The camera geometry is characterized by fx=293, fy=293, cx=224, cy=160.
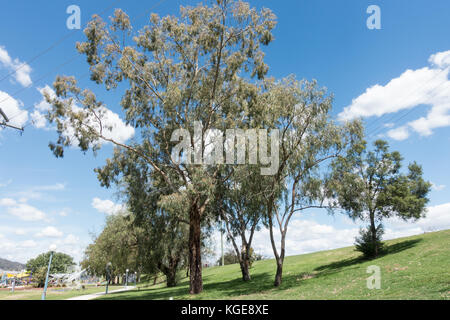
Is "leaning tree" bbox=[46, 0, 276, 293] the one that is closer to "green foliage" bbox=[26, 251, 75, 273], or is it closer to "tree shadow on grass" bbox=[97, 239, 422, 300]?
"tree shadow on grass" bbox=[97, 239, 422, 300]

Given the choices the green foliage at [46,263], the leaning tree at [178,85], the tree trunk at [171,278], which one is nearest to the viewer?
the leaning tree at [178,85]

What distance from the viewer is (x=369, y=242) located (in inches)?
942

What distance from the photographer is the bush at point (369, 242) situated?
77.7 ft

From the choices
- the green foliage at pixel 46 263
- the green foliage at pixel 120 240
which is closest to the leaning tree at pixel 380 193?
the green foliage at pixel 120 240

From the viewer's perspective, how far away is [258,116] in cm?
1919

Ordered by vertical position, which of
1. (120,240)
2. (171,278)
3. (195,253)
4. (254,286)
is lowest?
(171,278)

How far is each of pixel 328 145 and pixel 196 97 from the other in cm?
956

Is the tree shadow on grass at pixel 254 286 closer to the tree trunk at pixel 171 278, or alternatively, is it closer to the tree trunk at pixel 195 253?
the tree trunk at pixel 195 253

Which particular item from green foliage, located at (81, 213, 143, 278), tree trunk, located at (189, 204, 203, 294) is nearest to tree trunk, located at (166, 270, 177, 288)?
green foliage, located at (81, 213, 143, 278)

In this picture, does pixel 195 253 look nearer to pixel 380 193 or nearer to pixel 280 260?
pixel 280 260

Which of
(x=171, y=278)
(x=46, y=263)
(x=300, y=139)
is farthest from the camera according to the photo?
(x=46, y=263)

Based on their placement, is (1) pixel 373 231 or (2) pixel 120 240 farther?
(2) pixel 120 240

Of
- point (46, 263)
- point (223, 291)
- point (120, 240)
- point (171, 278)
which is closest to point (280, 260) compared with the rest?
point (223, 291)
